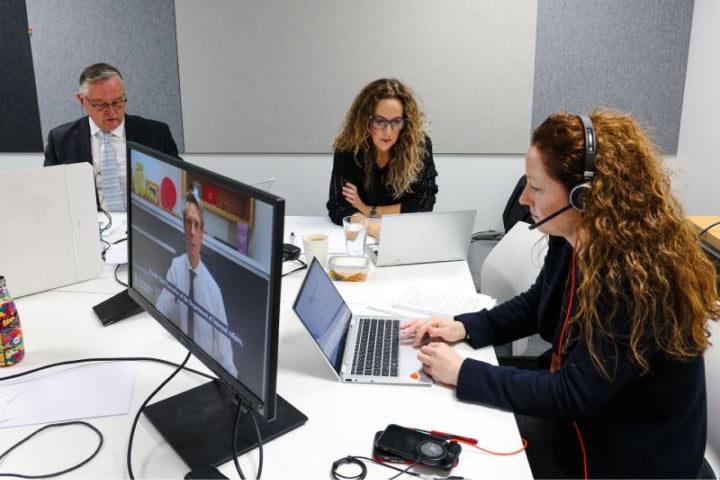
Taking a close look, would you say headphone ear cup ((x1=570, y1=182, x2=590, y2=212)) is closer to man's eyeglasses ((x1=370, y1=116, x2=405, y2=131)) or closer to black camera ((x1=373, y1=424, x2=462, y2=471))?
black camera ((x1=373, y1=424, x2=462, y2=471))

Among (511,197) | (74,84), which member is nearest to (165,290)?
(511,197)

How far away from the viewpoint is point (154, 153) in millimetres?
1103

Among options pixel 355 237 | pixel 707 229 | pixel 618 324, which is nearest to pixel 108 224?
pixel 355 237

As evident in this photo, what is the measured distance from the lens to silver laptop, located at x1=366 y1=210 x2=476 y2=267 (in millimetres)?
1862

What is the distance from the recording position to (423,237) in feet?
6.25

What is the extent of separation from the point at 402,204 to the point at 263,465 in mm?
1731

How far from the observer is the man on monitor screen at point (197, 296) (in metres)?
0.95

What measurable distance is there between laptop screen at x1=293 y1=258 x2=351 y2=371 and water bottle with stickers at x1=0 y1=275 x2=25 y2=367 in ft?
2.07

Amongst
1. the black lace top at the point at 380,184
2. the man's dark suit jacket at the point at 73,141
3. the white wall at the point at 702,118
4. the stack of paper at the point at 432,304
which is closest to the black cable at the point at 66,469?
the stack of paper at the point at 432,304

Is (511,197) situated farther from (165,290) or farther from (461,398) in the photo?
(165,290)

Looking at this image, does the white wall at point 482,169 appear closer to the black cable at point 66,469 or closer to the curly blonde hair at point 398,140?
the curly blonde hair at point 398,140

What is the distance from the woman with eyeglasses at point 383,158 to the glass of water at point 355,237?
0.51m

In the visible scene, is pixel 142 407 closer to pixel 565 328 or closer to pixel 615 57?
pixel 565 328

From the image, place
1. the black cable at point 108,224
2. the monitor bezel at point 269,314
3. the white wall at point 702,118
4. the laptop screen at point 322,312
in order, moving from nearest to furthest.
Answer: the monitor bezel at point 269,314, the laptop screen at point 322,312, the black cable at point 108,224, the white wall at point 702,118
